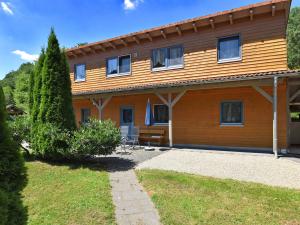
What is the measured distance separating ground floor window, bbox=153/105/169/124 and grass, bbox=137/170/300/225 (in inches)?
275

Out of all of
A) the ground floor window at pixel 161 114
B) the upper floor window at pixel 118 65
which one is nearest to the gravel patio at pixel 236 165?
the ground floor window at pixel 161 114

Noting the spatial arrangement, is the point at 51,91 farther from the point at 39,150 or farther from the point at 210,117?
the point at 210,117

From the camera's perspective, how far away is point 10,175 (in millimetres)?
2693

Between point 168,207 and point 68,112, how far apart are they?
558cm

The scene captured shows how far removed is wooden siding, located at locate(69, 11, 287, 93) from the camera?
412 inches

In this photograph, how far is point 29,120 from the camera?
9328 millimetres

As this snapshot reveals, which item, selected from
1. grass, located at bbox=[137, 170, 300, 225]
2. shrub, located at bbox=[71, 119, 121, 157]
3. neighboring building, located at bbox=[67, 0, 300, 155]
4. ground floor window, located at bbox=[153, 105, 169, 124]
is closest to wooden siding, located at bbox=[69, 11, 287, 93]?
neighboring building, located at bbox=[67, 0, 300, 155]

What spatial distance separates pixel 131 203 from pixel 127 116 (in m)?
10.3

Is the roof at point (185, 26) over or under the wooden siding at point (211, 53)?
over

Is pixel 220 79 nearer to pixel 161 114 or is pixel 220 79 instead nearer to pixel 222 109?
pixel 222 109

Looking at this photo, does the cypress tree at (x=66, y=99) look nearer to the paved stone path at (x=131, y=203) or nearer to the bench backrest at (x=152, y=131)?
the paved stone path at (x=131, y=203)

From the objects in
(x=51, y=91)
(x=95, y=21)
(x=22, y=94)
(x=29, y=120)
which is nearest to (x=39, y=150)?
(x=29, y=120)

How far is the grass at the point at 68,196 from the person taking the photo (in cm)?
411

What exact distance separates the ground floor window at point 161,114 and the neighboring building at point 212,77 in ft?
0.19
